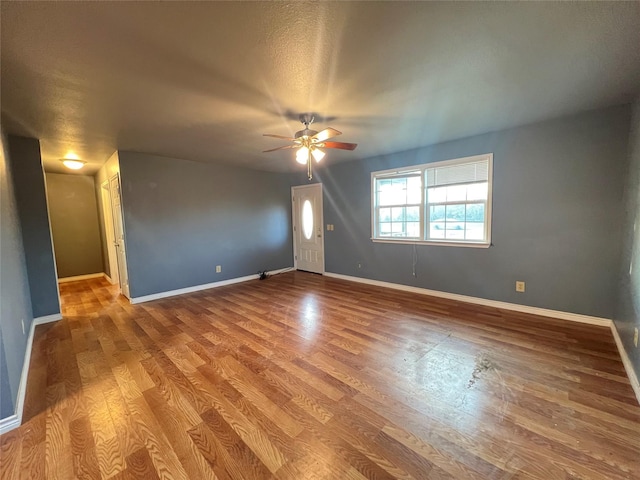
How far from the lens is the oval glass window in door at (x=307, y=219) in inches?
243

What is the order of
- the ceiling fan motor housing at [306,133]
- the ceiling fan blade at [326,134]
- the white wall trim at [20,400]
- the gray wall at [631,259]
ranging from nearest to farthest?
the white wall trim at [20,400] < the gray wall at [631,259] < the ceiling fan blade at [326,134] < the ceiling fan motor housing at [306,133]

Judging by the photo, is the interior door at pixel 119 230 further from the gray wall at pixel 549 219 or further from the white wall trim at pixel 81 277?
the gray wall at pixel 549 219

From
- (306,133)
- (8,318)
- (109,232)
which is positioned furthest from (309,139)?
(109,232)

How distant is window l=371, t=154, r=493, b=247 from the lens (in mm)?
3689

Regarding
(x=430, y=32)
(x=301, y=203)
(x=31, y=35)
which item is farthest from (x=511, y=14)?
(x=301, y=203)

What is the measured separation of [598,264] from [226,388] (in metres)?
4.10

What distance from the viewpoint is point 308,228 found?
624 cm

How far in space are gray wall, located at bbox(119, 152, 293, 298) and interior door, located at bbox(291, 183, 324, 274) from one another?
1.17 ft

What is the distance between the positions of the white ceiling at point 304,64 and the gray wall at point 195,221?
4.26 feet

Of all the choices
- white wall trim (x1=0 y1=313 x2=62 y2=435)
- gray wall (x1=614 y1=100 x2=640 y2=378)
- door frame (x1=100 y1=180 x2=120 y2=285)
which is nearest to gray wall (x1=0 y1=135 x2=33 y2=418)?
white wall trim (x1=0 y1=313 x2=62 y2=435)

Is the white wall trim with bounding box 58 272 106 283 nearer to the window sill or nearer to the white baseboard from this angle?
the white baseboard

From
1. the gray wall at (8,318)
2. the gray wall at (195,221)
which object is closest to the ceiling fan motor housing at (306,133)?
the gray wall at (8,318)

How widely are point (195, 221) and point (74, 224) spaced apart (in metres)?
3.34

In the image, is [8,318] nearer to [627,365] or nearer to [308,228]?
[308,228]
